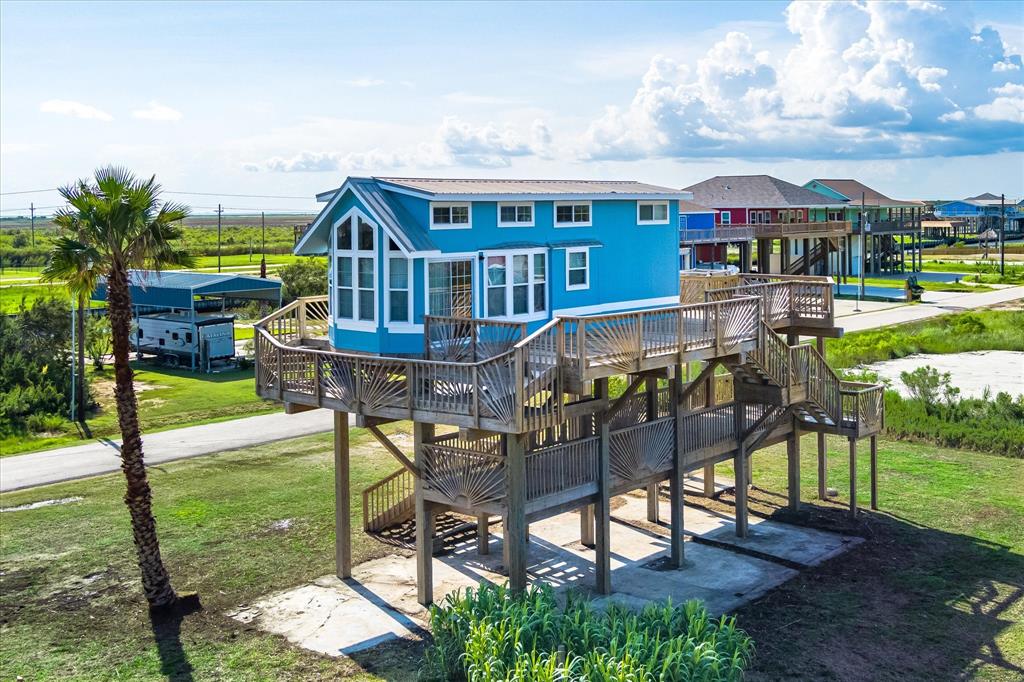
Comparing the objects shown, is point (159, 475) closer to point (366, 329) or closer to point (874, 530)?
point (366, 329)

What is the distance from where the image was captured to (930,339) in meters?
46.8

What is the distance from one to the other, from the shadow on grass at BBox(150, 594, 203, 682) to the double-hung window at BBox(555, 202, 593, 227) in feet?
31.3

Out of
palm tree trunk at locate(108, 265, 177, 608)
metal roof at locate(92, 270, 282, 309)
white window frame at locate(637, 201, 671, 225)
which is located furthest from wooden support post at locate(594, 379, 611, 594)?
metal roof at locate(92, 270, 282, 309)

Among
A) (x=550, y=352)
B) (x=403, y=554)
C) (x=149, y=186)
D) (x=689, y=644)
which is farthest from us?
(x=403, y=554)

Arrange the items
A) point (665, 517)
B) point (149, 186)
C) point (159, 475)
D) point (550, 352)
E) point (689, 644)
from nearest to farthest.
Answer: point (689, 644)
point (550, 352)
point (149, 186)
point (665, 517)
point (159, 475)

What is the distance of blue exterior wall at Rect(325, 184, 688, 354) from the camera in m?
18.5

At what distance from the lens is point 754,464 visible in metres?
28.4

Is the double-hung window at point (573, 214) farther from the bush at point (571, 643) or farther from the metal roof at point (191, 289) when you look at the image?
the metal roof at point (191, 289)

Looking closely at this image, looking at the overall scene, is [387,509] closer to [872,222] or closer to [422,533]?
[422,533]

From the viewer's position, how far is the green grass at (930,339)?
42.9 meters

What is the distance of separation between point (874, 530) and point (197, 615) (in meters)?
13.6

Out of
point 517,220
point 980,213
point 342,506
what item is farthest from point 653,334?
point 980,213

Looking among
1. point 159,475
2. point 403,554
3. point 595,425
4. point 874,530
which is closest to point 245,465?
point 159,475

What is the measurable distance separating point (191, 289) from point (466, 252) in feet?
96.6
